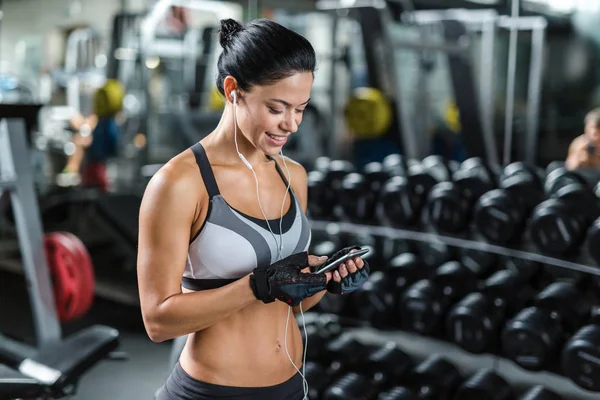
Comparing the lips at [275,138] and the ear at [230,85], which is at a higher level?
the ear at [230,85]

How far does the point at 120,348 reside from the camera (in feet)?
12.1

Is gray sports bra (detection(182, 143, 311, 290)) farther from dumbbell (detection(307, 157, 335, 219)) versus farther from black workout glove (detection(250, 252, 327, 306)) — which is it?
dumbbell (detection(307, 157, 335, 219))

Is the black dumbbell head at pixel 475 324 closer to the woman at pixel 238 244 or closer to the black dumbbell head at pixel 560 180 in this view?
the black dumbbell head at pixel 560 180

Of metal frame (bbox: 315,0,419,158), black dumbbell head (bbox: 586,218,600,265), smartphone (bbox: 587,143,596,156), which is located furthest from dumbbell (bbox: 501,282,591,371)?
metal frame (bbox: 315,0,419,158)

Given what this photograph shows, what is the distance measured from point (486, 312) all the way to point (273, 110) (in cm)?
160

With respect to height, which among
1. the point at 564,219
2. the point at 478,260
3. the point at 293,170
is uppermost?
the point at 293,170

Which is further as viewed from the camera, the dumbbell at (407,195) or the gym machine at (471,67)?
the gym machine at (471,67)

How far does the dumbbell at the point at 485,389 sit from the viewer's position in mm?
2311

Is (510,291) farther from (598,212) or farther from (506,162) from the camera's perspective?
(506,162)

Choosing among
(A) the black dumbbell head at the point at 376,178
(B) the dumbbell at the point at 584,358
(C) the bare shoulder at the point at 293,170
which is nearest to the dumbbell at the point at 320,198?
(A) the black dumbbell head at the point at 376,178

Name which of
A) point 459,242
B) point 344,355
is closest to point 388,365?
point 344,355

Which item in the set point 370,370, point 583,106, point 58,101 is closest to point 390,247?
point 370,370

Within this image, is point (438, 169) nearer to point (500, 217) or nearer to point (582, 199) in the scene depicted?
point (500, 217)

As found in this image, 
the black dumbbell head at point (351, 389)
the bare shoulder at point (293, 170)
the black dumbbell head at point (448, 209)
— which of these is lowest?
the black dumbbell head at point (351, 389)
